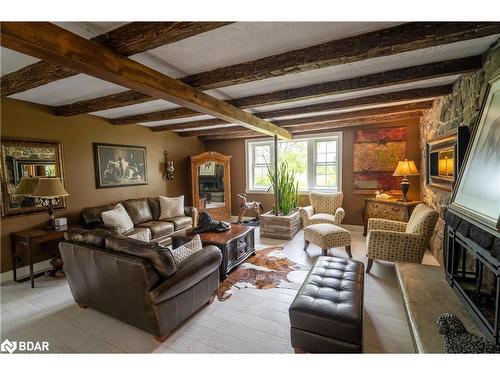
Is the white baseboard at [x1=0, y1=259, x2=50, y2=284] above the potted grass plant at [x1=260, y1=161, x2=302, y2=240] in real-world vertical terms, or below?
below

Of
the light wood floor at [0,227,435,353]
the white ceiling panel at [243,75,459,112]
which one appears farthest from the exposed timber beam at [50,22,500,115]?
the light wood floor at [0,227,435,353]

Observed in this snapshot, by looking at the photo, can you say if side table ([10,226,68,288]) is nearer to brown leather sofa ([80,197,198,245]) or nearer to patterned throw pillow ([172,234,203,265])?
brown leather sofa ([80,197,198,245])

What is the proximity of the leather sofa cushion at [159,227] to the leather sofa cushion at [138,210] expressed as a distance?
155 mm

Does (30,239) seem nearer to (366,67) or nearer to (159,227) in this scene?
(159,227)

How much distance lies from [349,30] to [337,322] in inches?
81.4

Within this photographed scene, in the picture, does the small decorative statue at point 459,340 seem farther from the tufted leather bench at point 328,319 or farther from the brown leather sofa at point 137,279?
the brown leather sofa at point 137,279

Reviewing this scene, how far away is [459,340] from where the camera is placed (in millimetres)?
1411

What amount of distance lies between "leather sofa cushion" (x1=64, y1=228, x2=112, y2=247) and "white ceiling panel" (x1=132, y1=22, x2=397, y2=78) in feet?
5.25

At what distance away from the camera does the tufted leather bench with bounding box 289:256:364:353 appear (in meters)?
1.58

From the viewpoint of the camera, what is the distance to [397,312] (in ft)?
7.57

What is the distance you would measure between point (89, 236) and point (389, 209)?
460 centimetres

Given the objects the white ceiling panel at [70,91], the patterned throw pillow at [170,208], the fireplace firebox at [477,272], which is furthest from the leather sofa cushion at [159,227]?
the fireplace firebox at [477,272]

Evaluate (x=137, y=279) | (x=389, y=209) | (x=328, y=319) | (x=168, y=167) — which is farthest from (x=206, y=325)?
(x=168, y=167)
